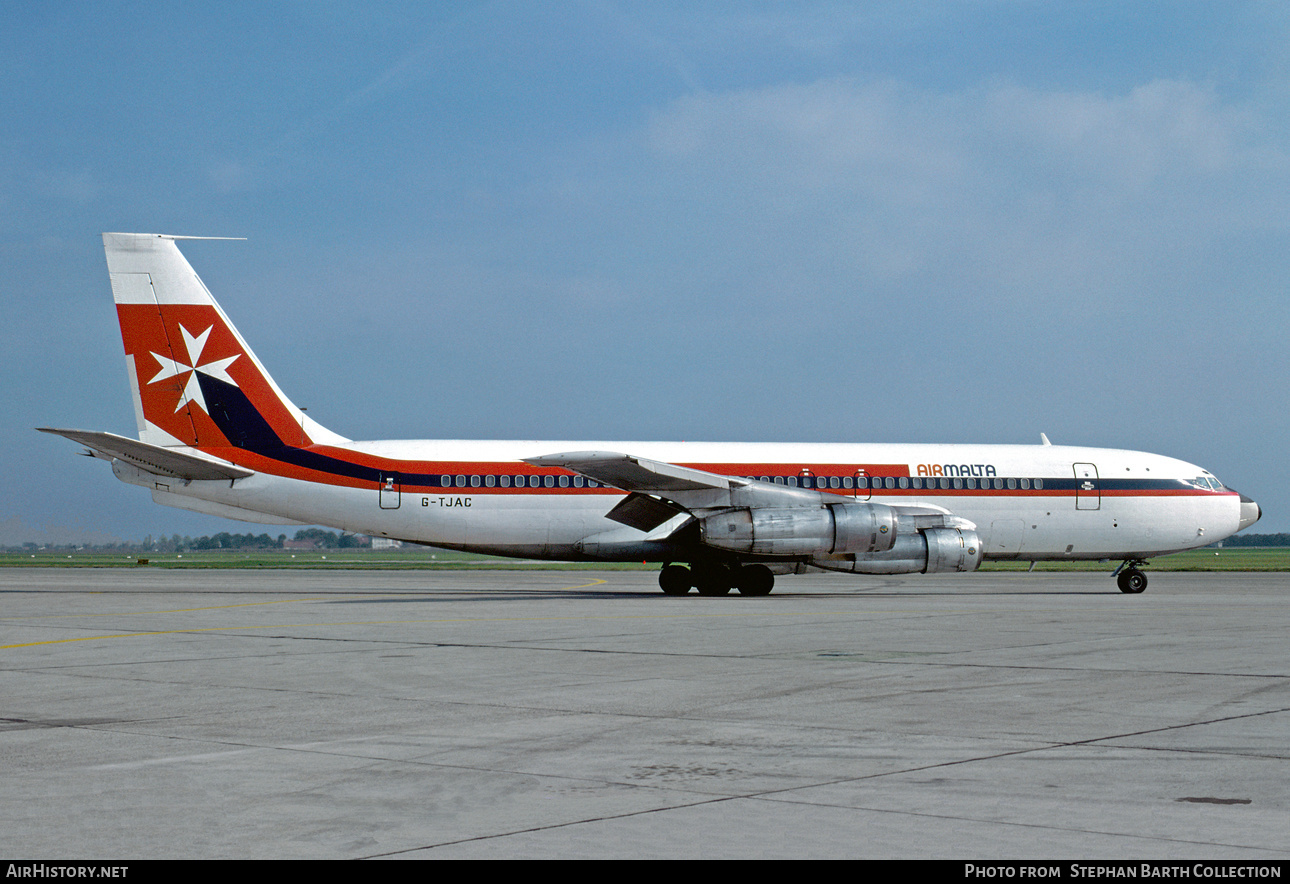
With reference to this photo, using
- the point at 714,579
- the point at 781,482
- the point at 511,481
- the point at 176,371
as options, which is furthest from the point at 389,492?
the point at 781,482

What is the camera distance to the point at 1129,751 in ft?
24.0

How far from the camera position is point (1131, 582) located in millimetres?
29953

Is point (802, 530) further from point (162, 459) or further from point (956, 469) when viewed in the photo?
point (162, 459)

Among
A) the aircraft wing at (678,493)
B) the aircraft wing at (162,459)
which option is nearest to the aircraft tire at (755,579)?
the aircraft wing at (678,493)

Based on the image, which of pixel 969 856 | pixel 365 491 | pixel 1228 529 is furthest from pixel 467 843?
pixel 1228 529

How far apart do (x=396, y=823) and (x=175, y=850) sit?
3.24 feet

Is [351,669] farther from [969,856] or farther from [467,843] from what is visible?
[969,856]

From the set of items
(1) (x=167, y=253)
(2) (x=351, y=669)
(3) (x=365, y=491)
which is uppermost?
(1) (x=167, y=253)

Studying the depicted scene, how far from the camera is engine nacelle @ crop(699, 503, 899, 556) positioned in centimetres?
2531

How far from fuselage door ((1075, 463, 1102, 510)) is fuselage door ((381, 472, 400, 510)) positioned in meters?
17.6

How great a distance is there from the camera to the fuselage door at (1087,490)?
30.6 m

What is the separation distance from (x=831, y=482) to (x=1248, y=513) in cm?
1296

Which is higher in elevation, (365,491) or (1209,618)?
(365,491)

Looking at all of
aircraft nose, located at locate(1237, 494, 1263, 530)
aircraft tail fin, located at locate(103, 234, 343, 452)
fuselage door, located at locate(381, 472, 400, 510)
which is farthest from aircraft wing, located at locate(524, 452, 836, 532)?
aircraft nose, located at locate(1237, 494, 1263, 530)
